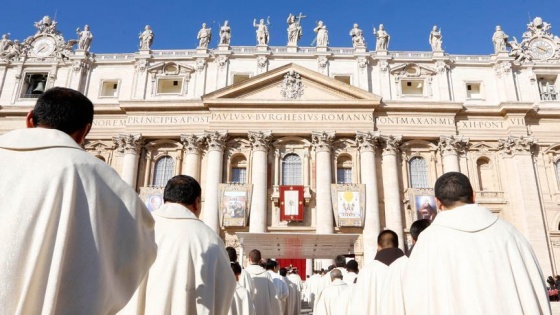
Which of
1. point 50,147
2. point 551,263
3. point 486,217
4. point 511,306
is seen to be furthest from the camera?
point 551,263

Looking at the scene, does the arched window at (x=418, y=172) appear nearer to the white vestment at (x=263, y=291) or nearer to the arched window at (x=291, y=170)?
the arched window at (x=291, y=170)

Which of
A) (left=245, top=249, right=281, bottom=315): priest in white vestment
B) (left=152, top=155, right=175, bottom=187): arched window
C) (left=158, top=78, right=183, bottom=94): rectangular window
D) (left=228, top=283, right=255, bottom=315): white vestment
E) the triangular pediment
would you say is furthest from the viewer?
(left=158, top=78, right=183, bottom=94): rectangular window

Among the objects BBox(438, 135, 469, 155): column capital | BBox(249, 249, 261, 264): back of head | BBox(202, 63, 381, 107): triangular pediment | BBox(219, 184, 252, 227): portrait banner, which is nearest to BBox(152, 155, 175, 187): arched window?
BBox(202, 63, 381, 107): triangular pediment

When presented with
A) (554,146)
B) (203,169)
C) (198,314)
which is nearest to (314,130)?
(203,169)

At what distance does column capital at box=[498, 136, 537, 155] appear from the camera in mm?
25812

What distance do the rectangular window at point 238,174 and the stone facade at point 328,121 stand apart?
0.15m

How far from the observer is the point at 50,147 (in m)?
2.18

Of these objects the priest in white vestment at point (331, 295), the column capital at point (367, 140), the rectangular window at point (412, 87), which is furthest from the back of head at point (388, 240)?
the rectangular window at point (412, 87)

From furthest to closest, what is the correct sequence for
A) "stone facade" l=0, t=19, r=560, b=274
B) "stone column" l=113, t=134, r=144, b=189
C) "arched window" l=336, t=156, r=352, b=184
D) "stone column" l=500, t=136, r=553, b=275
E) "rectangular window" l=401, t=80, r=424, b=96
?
"rectangular window" l=401, t=80, r=424, b=96
"arched window" l=336, t=156, r=352, b=184
"stone column" l=113, t=134, r=144, b=189
"stone facade" l=0, t=19, r=560, b=274
"stone column" l=500, t=136, r=553, b=275

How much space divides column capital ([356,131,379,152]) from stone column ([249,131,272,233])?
564 cm

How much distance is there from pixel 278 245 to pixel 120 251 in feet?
61.0

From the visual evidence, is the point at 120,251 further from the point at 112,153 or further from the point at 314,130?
the point at 112,153

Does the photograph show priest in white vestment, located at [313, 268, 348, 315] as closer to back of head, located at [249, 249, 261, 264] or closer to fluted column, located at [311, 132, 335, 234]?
back of head, located at [249, 249, 261, 264]

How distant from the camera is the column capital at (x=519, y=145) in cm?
2581
